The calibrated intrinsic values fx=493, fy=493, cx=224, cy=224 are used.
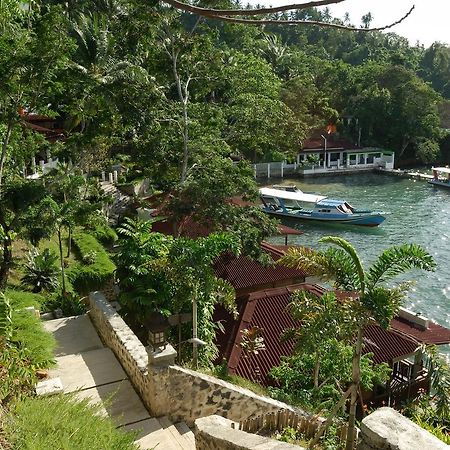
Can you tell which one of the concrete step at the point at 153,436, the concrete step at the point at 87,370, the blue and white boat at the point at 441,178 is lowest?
the concrete step at the point at 153,436

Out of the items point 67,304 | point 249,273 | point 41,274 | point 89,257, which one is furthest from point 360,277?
point 89,257

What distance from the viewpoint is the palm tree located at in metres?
6.25

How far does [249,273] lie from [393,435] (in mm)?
7938

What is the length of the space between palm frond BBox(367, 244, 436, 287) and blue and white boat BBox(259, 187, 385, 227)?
20.3 metres

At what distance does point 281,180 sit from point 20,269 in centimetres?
2931

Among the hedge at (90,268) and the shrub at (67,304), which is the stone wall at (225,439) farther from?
the hedge at (90,268)

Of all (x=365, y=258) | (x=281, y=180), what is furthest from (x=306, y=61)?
(x=365, y=258)

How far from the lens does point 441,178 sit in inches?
1467

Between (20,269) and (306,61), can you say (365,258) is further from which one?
(306,61)

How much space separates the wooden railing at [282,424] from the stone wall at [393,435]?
1845mm

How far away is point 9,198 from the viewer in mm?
10086

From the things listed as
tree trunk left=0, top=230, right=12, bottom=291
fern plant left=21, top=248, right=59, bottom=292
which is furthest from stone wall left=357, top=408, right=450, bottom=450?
fern plant left=21, top=248, right=59, bottom=292

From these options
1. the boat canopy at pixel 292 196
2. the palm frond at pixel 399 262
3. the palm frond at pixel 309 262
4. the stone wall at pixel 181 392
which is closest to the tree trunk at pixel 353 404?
the palm frond at pixel 399 262

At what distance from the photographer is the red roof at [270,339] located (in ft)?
30.9
